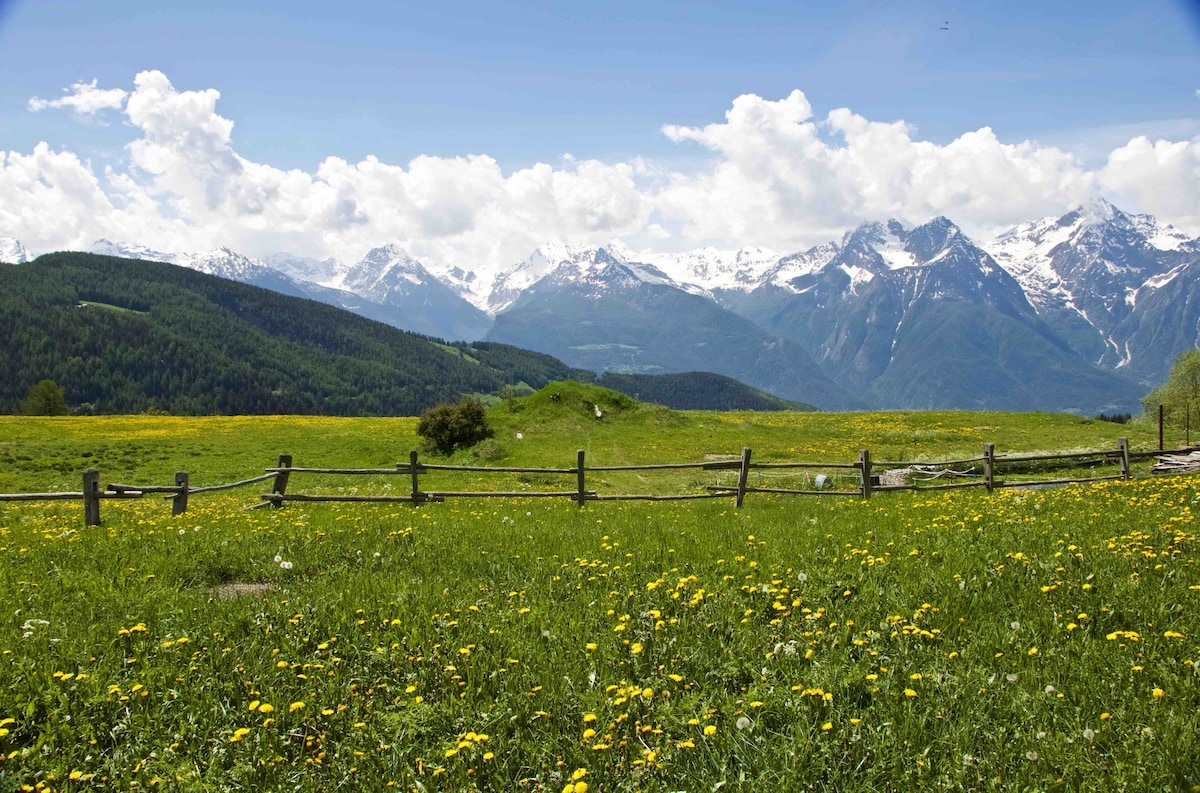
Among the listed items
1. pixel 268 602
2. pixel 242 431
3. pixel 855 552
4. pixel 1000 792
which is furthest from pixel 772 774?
pixel 242 431

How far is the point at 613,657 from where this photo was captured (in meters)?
6.22

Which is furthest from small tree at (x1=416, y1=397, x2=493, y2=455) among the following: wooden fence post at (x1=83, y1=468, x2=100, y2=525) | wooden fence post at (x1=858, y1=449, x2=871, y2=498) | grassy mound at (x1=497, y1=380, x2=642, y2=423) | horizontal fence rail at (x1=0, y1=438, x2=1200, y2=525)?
wooden fence post at (x1=83, y1=468, x2=100, y2=525)

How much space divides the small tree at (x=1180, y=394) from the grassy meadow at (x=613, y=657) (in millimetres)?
84665

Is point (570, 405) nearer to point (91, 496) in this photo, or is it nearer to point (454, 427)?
point (454, 427)

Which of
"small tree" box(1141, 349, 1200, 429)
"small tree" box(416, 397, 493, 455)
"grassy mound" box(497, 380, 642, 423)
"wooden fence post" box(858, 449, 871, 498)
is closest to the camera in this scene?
"wooden fence post" box(858, 449, 871, 498)

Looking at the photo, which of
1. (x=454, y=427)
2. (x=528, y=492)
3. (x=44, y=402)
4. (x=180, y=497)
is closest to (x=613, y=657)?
(x=528, y=492)

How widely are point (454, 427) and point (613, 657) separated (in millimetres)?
41108

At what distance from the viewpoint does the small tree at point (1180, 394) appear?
246 feet

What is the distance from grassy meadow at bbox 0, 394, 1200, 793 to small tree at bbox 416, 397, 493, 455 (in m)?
33.8

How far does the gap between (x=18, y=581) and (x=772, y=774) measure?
9.74 metres

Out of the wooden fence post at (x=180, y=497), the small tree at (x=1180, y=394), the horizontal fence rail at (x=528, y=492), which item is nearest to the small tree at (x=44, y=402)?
the horizontal fence rail at (x=528, y=492)

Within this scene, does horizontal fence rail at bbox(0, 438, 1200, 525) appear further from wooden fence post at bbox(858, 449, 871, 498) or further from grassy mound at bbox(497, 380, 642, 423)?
grassy mound at bbox(497, 380, 642, 423)

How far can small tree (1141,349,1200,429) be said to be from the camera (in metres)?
74.9

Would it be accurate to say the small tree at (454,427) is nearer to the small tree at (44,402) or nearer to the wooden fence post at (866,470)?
the wooden fence post at (866,470)
